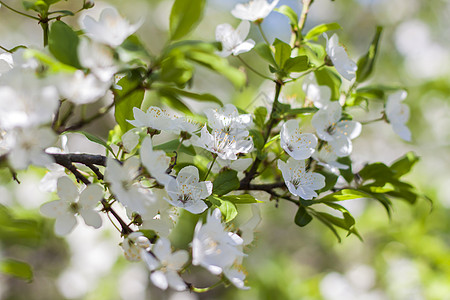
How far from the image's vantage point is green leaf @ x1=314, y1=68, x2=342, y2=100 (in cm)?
80

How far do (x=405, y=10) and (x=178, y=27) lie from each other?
3302 millimetres

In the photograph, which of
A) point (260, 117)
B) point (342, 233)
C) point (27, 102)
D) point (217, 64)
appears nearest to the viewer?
point (27, 102)

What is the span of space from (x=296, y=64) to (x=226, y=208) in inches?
9.7

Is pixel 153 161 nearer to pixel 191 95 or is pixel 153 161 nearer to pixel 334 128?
pixel 191 95

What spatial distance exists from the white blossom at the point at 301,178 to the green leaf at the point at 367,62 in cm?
28

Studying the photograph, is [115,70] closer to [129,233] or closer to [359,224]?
[129,233]

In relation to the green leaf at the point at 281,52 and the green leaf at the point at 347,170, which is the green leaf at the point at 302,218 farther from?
the green leaf at the point at 281,52

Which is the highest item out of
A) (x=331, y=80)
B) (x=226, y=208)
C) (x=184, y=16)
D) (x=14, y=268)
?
(x=184, y=16)

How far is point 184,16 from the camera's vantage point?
50 centimetres

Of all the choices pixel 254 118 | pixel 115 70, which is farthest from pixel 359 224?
pixel 115 70

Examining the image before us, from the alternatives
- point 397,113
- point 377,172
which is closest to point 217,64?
point 377,172

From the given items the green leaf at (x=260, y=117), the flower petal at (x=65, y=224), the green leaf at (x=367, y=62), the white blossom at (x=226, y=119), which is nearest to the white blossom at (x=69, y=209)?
the flower petal at (x=65, y=224)

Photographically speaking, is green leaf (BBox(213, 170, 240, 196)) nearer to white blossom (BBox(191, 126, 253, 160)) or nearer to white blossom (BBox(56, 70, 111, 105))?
white blossom (BBox(191, 126, 253, 160))

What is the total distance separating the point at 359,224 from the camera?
6.52ft
